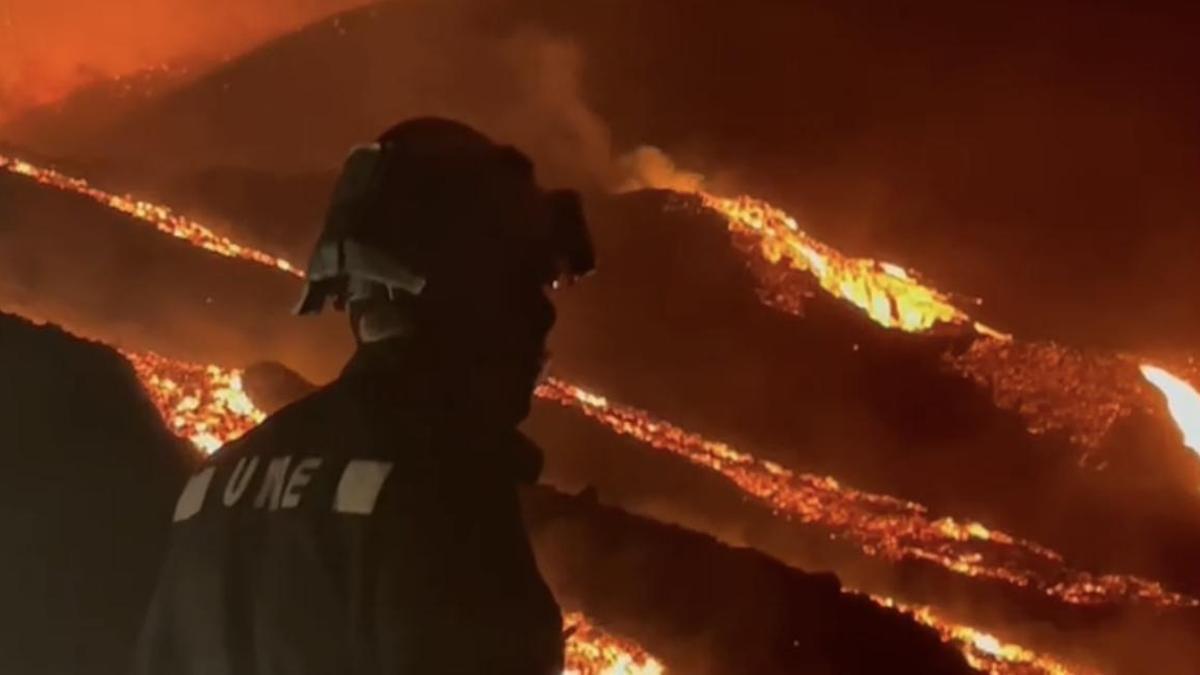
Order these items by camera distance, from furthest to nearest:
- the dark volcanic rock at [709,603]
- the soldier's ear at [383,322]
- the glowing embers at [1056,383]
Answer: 1. the glowing embers at [1056,383]
2. the dark volcanic rock at [709,603]
3. the soldier's ear at [383,322]

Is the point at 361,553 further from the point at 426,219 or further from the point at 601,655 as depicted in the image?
the point at 601,655

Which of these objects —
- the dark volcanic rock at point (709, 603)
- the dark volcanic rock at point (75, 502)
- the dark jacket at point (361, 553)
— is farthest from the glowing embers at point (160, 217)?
the dark jacket at point (361, 553)

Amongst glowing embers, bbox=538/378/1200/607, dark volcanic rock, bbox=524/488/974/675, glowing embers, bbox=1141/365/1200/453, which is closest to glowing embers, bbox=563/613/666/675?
dark volcanic rock, bbox=524/488/974/675

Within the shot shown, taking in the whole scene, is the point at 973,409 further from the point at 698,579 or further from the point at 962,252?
the point at 698,579

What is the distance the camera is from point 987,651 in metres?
2.30

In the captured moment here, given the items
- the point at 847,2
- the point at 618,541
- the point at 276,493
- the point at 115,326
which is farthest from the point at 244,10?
the point at 276,493

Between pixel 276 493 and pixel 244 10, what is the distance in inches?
63.5

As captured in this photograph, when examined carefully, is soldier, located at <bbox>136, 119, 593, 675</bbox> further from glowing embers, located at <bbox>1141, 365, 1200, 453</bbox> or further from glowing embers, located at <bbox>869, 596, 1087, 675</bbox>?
glowing embers, located at <bbox>1141, 365, 1200, 453</bbox>

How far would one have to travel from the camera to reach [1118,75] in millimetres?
2775

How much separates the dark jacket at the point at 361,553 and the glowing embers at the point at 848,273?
3.55 ft

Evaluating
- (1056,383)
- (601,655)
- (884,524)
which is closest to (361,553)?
(601,655)

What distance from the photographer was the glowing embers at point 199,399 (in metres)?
2.38

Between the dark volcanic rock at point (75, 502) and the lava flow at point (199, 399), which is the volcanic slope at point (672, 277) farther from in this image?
the dark volcanic rock at point (75, 502)

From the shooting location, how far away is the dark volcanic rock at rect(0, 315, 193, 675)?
2.25 metres
